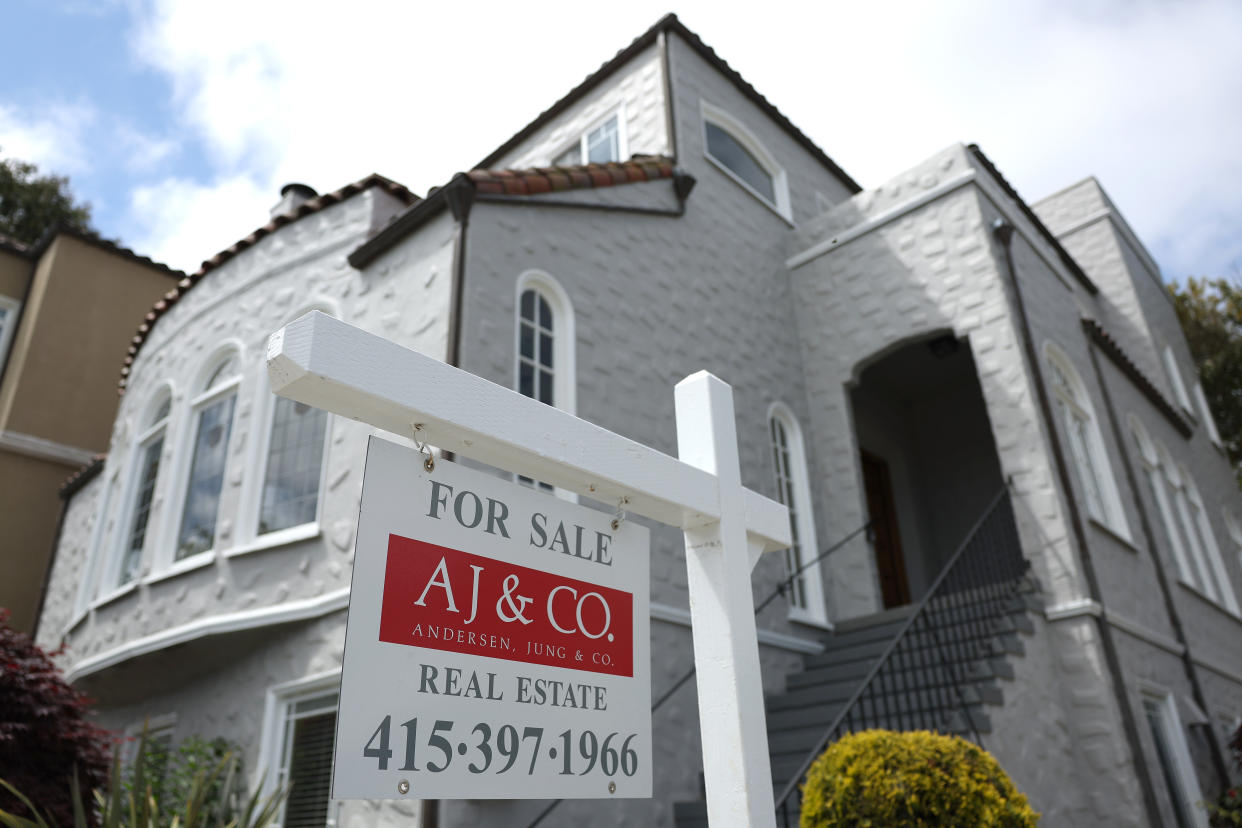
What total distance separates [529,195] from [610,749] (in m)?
6.41

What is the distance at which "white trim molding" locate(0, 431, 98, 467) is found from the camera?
12578mm

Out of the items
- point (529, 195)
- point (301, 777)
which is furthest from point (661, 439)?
point (301, 777)

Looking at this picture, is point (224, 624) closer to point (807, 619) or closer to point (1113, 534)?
point (807, 619)

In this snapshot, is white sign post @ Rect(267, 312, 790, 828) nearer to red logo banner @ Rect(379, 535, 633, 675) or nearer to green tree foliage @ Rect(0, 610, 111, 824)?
red logo banner @ Rect(379, 535, 633, 675)

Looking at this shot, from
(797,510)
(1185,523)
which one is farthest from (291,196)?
(1185,523)

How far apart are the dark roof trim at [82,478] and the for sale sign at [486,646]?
1062cm

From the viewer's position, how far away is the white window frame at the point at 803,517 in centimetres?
924

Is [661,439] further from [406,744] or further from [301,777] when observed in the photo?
[406,744]

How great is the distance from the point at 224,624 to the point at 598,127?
26.2 feet

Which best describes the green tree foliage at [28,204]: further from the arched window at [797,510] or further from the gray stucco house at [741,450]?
the arched window at [797,510]

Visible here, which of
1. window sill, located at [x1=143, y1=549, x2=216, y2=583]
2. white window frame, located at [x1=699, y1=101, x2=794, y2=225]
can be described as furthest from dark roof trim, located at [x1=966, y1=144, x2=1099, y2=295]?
window sill, located at [x1=143, y1=549, x2=216, y2=583]

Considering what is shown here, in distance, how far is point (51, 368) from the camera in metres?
13.3

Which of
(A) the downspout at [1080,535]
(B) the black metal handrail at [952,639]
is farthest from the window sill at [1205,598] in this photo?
(B) the black metal handrail at [952,639]

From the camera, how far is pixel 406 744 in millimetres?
1763
